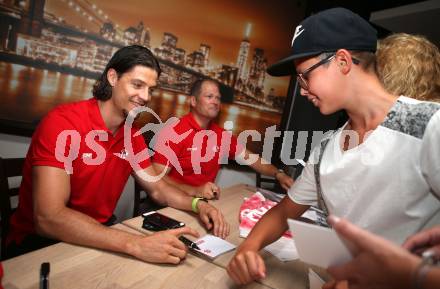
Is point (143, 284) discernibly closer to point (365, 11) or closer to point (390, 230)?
point (390, 230)

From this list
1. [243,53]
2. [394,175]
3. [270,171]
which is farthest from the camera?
[243,53]

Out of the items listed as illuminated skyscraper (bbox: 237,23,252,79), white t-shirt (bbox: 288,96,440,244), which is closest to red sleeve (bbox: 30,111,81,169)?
white t-shirt (bbox: 288,96,440,244)

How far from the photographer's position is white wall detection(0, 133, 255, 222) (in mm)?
2609

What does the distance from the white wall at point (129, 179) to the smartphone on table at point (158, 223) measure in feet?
5.41

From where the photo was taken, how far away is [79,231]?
121 cm

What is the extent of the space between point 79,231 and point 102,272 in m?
0.23

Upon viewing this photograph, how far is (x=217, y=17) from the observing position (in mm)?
3299

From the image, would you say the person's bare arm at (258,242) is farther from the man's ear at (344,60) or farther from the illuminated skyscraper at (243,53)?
the illuminated skyscraper at (243,53)

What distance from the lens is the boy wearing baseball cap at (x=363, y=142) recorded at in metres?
1.00

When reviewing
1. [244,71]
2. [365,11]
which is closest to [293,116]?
[244,71]

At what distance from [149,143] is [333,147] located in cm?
218

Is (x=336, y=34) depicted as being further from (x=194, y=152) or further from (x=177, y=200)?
(x=194, y=152)

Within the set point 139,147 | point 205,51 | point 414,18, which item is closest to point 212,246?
point 139,147

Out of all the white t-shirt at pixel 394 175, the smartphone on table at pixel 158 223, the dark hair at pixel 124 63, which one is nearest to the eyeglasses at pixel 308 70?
the white t-shirt at pixel 394 175
